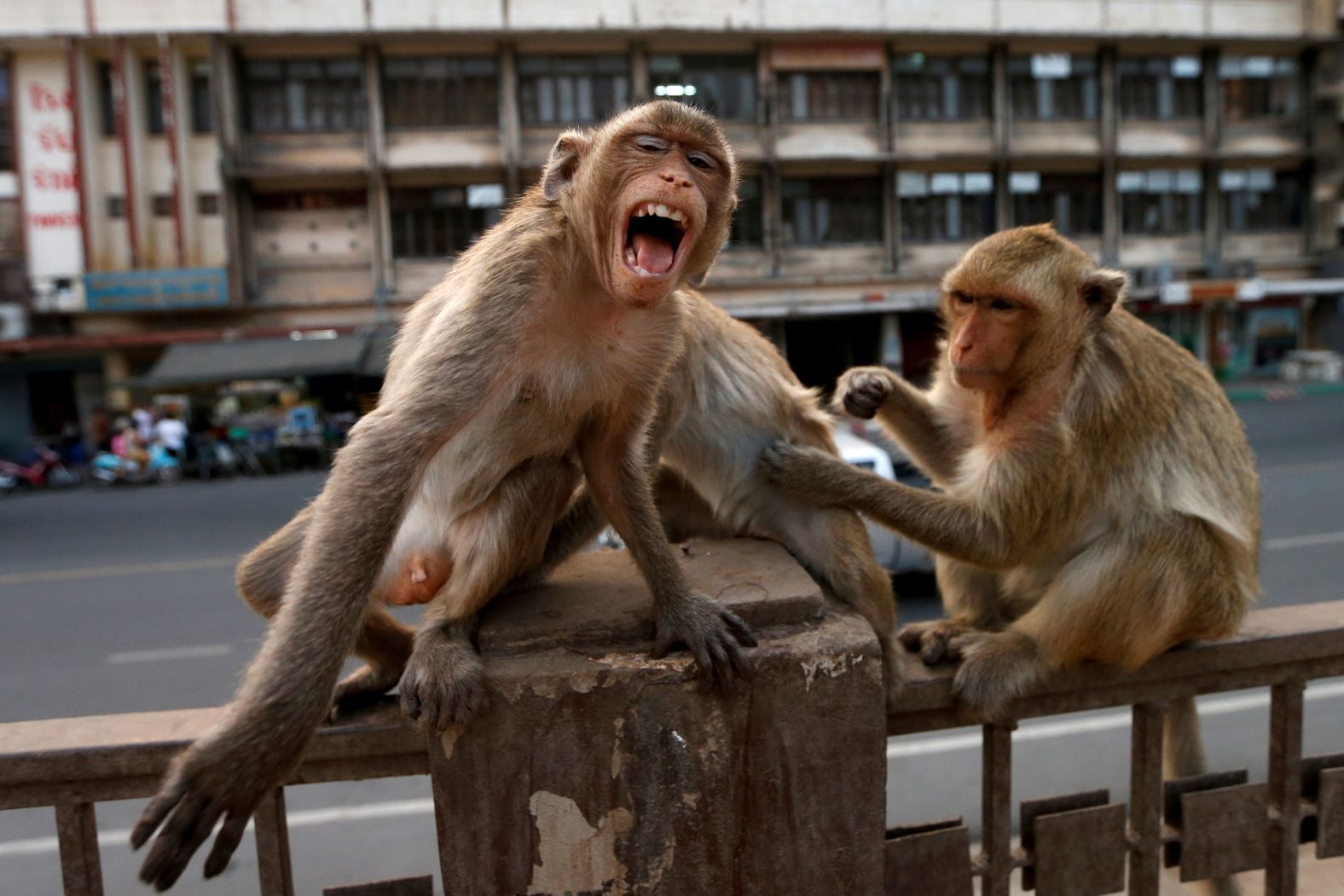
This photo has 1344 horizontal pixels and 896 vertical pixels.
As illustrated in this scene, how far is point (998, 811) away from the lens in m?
2.16

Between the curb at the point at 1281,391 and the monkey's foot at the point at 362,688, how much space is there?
75.7 ft

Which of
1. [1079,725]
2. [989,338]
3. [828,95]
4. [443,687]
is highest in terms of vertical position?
[828,95]

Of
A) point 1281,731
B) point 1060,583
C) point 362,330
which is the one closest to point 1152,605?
point 1060,583

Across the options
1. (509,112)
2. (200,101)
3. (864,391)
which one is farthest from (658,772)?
(200,101)

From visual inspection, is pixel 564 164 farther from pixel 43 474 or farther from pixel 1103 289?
pixel 43 474

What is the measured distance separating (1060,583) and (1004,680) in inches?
16.3

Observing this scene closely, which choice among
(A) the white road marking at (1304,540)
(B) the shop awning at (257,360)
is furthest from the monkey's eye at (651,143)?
(B) the shop awning at (257,360)

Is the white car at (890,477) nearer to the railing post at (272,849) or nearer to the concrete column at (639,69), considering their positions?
the railing post at (272,849)

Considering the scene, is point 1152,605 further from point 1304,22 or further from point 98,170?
point 1304,22

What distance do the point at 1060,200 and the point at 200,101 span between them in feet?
60.8

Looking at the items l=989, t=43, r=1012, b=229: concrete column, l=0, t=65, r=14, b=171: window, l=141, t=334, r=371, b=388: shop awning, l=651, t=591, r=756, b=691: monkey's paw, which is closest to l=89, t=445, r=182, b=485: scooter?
l=141, t=334, r=371, b=388: shop awning

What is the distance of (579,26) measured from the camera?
1984 cm

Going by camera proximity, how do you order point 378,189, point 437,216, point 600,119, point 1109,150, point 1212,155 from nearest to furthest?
point 600,119 < point 378,189 < point 437,216 < point 1109,150 < point 1212,155

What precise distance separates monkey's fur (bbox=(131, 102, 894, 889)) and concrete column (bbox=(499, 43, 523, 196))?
18.7 meters
